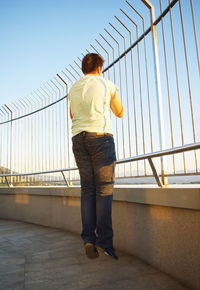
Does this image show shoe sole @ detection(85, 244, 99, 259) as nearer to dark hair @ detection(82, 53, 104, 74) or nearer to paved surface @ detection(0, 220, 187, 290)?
paved surface @ detection(0, 220, 187, 290)

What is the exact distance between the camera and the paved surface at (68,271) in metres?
2.07

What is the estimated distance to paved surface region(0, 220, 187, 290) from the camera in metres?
2.07

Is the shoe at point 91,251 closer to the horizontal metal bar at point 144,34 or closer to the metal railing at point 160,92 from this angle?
the metal railing at point 160,92

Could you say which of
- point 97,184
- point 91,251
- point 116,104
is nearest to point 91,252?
point 91,251

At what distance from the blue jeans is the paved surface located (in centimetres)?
30

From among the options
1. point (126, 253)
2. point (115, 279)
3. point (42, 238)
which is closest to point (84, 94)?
point (115, 279)

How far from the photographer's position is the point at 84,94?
2.39 meters

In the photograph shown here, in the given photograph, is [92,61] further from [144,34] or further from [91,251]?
[91,251]

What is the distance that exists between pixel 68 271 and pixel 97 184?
866mm

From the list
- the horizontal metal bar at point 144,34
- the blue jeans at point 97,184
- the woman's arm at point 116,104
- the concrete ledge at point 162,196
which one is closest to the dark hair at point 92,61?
the woman's arm at point 116,104

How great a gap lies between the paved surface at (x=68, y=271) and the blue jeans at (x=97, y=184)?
0.98 ft

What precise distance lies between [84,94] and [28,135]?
448cm

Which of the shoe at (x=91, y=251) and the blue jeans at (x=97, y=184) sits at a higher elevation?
the blue jeans at (x=97, y=184)

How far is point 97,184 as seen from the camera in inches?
90.7
